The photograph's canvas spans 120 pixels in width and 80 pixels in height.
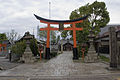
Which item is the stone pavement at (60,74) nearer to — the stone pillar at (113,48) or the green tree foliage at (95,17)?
the stone pillar at (113,48)

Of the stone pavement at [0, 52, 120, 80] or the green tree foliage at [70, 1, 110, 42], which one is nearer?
the stone pavement at [0, 52, 120, 80]

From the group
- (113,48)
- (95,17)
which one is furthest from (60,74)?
(95,17)

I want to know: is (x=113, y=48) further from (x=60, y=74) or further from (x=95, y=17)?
(x=95, y=17)

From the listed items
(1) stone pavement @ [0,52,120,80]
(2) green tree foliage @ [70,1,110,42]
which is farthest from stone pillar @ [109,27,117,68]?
(2) green tree foliage @ [70,1,110,42]

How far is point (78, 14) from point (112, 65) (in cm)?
1491

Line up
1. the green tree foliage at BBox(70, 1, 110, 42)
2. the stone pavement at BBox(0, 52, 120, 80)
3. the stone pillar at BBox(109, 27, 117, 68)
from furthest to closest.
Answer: the green tree foliage at BBox(70, 1, 110, 42) < the stone pillar at BBox(109, 27, 117, 68) < the stone pavement at BBox(0, 52, 120, 80)

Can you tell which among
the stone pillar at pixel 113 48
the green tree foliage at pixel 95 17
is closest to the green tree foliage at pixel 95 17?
the green tree foliage at pixel 95 17

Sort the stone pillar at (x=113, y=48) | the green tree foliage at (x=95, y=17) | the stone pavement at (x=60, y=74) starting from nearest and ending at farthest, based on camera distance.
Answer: the stone pavement at (x=60, y=74) < the stone pillar at (x=113, y=48) < the green tree foliage at (x=95, y=17)

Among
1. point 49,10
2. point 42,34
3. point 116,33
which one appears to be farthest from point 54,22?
point 42,34

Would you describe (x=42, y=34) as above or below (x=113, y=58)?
above

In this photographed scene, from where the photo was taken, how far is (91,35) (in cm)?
1340

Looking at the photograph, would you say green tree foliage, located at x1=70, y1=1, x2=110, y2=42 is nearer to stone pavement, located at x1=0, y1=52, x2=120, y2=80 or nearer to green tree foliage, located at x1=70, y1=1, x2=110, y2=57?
green tree foliage, located at x1=70, y1=1, x2=110, y2=57

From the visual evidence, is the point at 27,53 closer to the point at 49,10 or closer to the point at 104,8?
the point at 104,8

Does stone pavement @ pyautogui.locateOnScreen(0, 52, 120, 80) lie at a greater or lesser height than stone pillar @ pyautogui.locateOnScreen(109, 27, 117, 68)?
lesser
